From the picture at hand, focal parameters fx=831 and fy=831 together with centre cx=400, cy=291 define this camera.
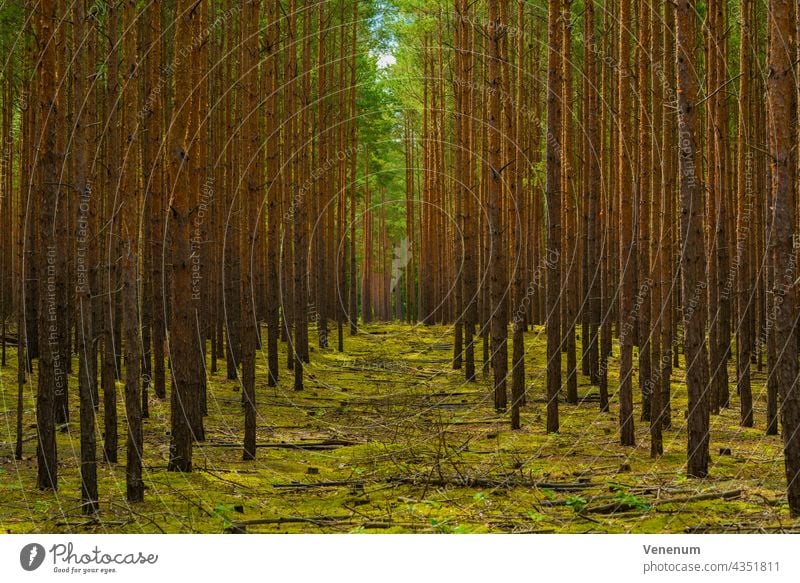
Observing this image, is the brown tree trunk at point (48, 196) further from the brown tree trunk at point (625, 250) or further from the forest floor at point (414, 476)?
the brown tree trunk at point (625, 250)

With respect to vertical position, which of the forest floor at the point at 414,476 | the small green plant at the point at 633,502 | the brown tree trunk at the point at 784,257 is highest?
the brown tree trunk at the point at 784,257

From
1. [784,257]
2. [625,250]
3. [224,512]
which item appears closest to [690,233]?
[784,257]

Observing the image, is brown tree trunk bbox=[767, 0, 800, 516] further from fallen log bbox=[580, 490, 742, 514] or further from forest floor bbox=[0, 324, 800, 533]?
fallen log bbox=[580, 490, 742, 514]

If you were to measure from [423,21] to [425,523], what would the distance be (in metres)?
22.7

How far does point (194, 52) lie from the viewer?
35.3 feet

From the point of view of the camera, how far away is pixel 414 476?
32.2 ft

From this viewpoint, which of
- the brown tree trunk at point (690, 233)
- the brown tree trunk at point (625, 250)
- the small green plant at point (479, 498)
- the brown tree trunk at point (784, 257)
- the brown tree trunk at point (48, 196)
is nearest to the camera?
the brown tree trunk at point (784, 257)

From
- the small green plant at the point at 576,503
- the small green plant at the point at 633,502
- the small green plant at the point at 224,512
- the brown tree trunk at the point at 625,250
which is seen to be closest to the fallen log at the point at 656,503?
the small green plant at the point at 633,502

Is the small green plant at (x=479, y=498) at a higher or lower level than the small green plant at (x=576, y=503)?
lower

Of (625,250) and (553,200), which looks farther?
(553,200)

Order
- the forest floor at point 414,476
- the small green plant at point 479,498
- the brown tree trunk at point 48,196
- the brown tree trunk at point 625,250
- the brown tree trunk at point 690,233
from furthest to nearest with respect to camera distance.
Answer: the brown tree trunk at point 625,250 → the brown tree trunk at point 690,233 → the small green plant at point 479,498 → the brown tree trunk at point 48,196 → the forest floor at point 414,476

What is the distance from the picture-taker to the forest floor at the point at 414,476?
7.84 metres

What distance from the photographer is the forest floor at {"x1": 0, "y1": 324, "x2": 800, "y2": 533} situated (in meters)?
7.84

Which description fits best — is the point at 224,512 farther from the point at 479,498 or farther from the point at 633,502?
the point at 633,502
